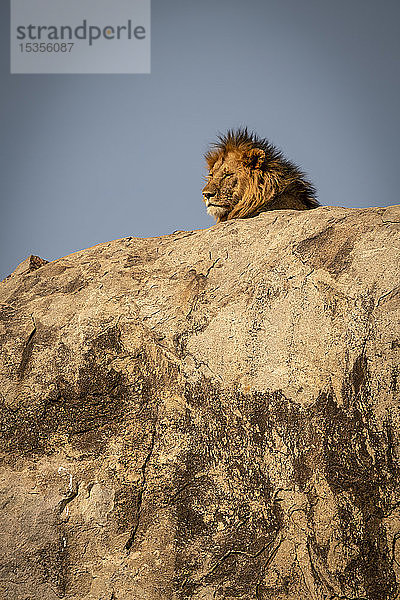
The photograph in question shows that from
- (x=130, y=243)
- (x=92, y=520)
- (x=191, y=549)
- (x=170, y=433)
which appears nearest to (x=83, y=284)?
(x=130, y=243)

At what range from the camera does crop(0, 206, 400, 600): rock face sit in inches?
97.1

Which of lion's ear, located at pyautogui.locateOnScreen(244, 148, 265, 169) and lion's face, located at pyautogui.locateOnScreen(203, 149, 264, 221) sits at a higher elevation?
lion's ear, located at pyautogui.locateOnScreen(244, 148, 265, 169)

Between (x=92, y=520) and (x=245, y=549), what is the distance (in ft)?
2.06

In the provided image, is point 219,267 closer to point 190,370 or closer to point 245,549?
point 190,370

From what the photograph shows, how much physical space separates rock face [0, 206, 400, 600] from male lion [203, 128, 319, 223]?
131 cm

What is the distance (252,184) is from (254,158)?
0.67 feet

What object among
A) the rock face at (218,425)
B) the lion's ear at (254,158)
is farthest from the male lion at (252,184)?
the rock face at (218,425)

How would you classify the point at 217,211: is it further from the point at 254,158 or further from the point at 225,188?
the point at 254,158

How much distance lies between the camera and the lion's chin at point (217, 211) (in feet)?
14.6

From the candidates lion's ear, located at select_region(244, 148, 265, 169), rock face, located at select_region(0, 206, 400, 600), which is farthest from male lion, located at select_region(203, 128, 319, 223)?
rock face, located at select_region(0, 206, 400, 600)

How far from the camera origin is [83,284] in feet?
10.3

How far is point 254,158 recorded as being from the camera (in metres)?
4.48

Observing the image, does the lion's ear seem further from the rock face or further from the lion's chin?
the rock face

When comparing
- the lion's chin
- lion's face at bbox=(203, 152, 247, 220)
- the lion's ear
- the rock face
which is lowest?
the rock face
